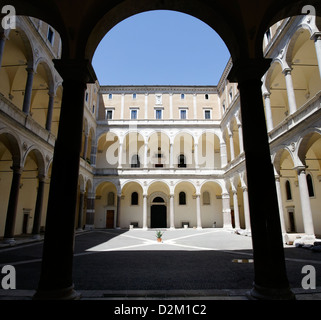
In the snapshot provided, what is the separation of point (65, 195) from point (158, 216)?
85.7 feet

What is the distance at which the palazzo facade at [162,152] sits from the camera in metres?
16.8

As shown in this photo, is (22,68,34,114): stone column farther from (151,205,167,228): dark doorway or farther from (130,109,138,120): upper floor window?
(151,205,167,228): dark doorway

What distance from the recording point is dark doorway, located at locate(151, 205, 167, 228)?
2895 centimetres

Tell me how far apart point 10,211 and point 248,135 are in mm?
12707

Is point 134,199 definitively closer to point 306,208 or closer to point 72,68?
point 306,208

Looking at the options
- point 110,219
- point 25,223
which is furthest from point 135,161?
point 25,223

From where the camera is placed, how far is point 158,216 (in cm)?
2920

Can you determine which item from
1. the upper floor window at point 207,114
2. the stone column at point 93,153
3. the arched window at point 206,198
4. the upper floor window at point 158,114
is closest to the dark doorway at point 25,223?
the stone column at point 93,153

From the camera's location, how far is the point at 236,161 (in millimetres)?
22406

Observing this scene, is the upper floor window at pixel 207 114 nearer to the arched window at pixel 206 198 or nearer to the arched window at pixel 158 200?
the arched window at pixel 206 198

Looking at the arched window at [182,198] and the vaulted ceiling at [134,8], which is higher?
the vaulted ceiling at [134,8]

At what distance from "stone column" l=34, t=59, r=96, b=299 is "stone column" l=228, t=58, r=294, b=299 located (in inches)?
115

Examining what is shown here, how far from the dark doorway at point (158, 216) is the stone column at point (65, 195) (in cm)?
2581
